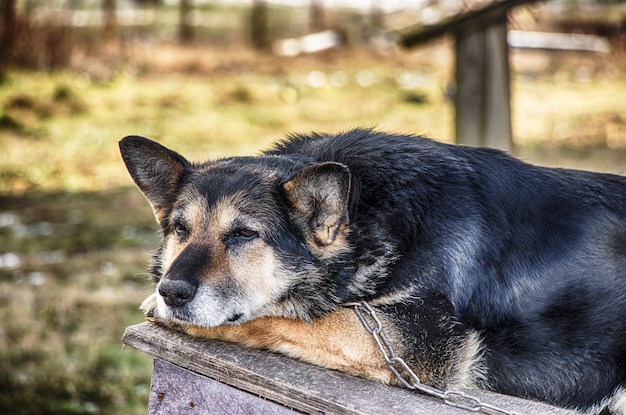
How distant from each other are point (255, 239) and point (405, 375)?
0.81 m

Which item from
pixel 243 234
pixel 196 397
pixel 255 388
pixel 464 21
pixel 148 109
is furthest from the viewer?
pixel 148 109

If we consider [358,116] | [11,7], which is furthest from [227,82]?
[11,7]

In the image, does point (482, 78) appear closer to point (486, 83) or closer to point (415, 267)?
point (486, 83)

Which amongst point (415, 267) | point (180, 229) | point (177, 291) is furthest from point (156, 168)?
point (415, 267)

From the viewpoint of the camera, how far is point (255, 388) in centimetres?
294

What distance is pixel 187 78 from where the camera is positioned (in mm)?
16766

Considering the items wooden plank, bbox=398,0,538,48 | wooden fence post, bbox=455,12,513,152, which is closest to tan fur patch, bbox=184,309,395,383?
wooden fence post, bbox=455,12,513,152

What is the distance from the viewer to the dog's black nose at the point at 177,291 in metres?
2.99

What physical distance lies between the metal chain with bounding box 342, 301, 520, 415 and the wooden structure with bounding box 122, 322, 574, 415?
A: 0.04m

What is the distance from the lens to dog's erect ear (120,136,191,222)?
341cm

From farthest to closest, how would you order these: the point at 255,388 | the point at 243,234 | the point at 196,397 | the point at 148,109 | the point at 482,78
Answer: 1. the point at 148,109
2. the point at 482,78
3. the point at 243,234
4. the point at 196,397
5. the point at 255,388

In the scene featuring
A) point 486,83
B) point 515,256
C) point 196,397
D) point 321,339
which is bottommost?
point 196,397

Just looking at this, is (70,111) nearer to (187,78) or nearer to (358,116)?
(187,78)

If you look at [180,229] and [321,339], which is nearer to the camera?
[321,339]
